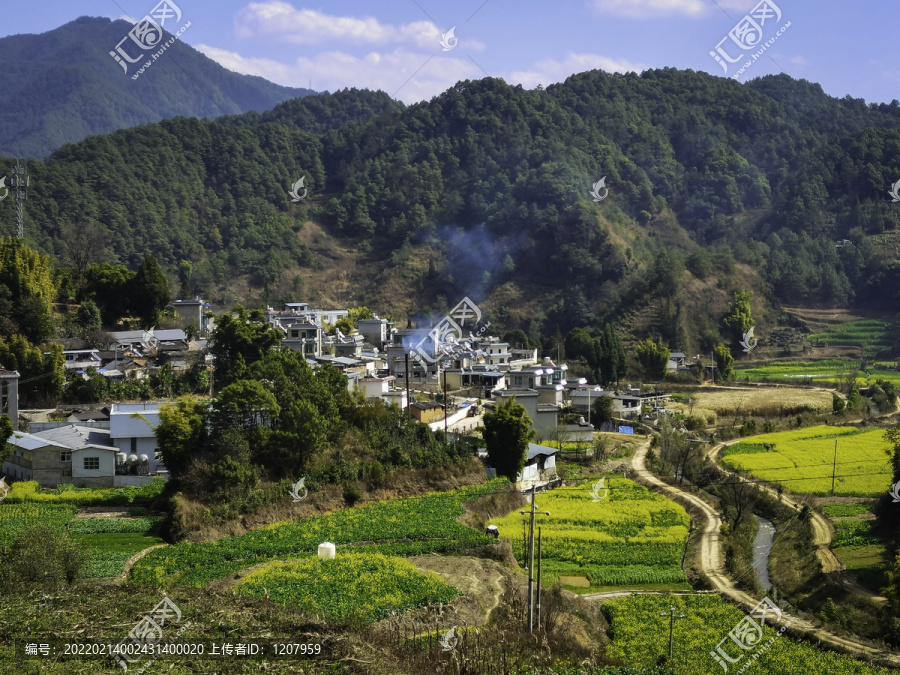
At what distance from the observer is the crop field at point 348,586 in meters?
16.5

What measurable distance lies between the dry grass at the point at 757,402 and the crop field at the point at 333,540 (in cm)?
2012

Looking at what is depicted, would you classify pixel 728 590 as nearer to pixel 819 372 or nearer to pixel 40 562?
pixel 40 562

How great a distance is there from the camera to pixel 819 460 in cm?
3328

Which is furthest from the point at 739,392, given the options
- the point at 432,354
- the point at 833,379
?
the point at 432,354

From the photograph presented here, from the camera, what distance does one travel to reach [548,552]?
2283 cm

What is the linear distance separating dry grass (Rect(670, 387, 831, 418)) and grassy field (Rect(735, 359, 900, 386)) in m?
3.29

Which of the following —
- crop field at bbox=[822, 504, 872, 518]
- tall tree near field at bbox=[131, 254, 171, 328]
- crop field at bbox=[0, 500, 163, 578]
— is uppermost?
tall tree near field at bbox=[131, 254, 171, 328]

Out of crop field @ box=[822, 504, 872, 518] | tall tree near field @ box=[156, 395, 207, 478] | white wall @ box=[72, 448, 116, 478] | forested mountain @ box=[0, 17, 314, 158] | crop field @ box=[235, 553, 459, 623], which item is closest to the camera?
crop field @ box=[235, 553, 459, 623]

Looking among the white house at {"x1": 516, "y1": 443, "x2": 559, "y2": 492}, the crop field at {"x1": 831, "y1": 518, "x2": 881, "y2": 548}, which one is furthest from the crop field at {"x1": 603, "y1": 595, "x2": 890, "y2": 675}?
the white house at {"x1": 516, "y1": 443, "x2": 559, "y2": 492}

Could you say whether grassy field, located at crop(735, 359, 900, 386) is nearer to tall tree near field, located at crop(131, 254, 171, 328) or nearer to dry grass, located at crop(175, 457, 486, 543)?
dry grass, located at crop(175, 457, 486, 543)

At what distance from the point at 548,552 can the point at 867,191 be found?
237 feet

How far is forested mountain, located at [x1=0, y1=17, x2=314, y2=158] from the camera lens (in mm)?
128000

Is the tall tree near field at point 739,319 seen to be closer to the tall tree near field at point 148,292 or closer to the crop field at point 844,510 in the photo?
the crop field at point 844,510

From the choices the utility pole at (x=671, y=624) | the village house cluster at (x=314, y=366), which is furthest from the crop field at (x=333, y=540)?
the village house cluster at (x=314, y=366)
